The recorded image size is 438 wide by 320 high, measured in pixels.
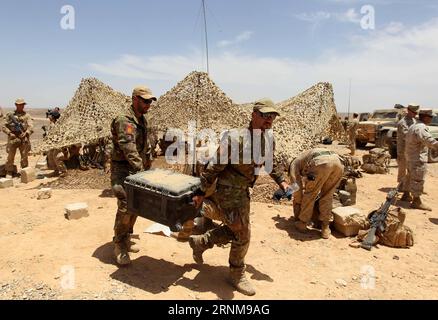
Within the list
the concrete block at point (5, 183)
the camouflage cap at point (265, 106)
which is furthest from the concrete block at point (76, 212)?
the camouflage cap at point (265, 106)

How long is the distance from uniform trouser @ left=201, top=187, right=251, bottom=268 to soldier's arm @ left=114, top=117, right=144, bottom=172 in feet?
3.00

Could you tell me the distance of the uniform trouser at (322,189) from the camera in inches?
199

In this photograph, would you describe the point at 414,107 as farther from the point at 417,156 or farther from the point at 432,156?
the point at 432,156

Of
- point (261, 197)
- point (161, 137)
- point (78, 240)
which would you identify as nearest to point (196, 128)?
point (161, 137)

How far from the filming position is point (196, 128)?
27.2 feet

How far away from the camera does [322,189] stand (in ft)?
17.5

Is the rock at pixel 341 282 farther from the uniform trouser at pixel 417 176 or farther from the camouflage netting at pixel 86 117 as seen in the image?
the camouflage netting at pixel 86 117

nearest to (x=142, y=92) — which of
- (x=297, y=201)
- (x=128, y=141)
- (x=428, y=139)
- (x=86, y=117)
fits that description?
(x=128, y=141)

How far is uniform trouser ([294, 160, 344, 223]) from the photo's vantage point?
505 cm

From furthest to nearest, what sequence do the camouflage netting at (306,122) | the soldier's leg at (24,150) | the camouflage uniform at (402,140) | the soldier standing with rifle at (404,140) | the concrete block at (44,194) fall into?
the soldier's leg at (24,150) → the camouflage netting at (306,122) → the camouflage uniform at (402,140) → the soldier standing with rifle at (404,140) → the concrete block at (44,194)

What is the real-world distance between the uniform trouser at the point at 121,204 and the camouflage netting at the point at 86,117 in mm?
5072

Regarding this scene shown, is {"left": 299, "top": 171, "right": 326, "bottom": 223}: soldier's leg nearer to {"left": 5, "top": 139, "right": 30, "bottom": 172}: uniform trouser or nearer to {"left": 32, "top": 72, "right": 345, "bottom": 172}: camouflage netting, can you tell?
{"left": 32, "top": 72, "right": 345, "bottom": 172}: camouflage netting

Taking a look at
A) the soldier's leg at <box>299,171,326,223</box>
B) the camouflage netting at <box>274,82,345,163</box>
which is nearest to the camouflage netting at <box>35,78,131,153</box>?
the camouflage netting at <box>274,82,345,163</box>

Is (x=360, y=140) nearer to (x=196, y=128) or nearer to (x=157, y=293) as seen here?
(x=196, y=128)
